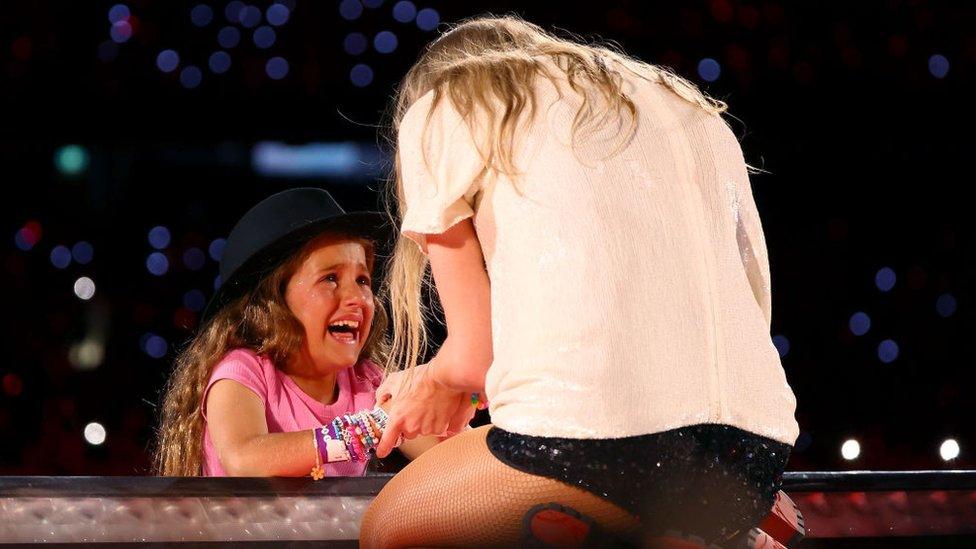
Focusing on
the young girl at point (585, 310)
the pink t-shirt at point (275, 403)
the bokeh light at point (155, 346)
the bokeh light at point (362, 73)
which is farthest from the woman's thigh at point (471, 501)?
the bokeh light at point (155, 346)

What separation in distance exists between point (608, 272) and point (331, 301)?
1.19 m

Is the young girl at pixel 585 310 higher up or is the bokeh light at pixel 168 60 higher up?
the young girl at pixel 585 310

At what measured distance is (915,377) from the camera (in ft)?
11.5

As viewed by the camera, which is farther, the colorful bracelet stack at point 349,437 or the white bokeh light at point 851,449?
the white bokeh light at point 851,449

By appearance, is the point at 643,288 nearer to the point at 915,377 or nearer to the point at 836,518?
the point at 836,518

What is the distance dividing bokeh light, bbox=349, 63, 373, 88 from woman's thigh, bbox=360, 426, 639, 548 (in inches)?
81.1

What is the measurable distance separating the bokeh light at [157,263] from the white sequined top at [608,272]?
2.24 m

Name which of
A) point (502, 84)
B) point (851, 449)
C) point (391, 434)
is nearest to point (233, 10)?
point (391, 434)

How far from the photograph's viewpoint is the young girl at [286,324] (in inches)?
81.4

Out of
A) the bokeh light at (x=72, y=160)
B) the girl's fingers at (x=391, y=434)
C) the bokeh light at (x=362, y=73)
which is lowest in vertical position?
the bokeh light at (x=72, y=160)

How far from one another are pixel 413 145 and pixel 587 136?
0.59 feet

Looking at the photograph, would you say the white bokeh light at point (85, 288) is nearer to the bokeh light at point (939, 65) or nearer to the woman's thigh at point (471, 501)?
the woman's thigh at point (471, 501)

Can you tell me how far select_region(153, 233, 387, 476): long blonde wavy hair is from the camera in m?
2.07

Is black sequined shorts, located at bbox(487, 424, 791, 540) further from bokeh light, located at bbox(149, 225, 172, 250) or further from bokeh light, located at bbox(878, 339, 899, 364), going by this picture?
bokeh light, located at bbox(878, 339, 899, 364)
